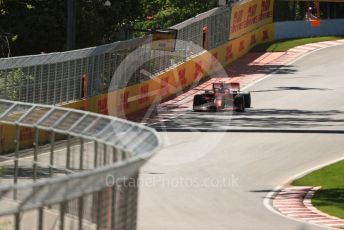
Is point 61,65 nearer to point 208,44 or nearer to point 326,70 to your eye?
point 208,44

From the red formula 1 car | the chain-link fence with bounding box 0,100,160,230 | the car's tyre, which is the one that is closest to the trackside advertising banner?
the car's tyre

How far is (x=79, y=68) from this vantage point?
39406 millimetres

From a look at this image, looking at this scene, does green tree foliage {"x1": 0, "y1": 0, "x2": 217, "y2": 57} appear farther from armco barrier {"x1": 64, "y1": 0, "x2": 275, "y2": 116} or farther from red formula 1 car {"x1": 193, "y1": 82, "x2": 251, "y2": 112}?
red formula 1 car {"x1": 193, "y1": 82, "x2": 251, "y2": 112}

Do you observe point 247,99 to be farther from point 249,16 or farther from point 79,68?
point 249,16

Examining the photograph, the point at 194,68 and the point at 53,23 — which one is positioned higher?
the point at 53,23

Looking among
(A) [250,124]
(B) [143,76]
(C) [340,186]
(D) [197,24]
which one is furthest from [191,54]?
(C) [340,186]

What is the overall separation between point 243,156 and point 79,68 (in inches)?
341

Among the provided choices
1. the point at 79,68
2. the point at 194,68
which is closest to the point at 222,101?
the point at 79,68

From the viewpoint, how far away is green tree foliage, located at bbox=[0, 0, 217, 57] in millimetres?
48375

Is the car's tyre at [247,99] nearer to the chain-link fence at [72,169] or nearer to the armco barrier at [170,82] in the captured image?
the armco barrier at [170,82]

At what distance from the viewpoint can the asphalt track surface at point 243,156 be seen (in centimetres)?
2531

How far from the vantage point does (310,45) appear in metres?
62.9

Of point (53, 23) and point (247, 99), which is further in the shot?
point (53, 23)

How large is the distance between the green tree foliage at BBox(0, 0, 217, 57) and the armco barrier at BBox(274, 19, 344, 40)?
13.2 meters
